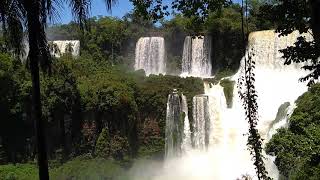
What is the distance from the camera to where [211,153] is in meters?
28.5

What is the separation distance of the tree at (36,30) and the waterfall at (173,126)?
2319 cm

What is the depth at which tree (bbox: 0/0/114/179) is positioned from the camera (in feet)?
18.6

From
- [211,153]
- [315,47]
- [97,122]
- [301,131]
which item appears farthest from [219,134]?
[315,47]

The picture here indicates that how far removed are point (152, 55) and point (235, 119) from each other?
1145 cm

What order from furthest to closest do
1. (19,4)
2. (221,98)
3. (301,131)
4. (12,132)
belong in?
1. (12,132)
2. (221,98)
3. (301,131)
4. (19,4)

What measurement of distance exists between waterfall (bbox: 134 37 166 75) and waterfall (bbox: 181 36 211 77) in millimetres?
2254

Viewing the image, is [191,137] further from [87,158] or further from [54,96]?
[54,96]

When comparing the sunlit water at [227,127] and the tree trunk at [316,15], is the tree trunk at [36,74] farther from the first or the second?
the sunlit water at [227,127]

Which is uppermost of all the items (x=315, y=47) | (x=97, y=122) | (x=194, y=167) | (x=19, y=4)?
(x=19, y=4)

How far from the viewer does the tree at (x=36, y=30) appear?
566 centimetres

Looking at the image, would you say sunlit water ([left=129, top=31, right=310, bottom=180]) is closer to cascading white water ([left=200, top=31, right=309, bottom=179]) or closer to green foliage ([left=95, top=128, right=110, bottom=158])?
cascading white water ([left=200, top=31, right=309, bottom=179])

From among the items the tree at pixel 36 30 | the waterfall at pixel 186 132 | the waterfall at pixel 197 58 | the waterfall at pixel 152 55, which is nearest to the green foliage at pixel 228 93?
the waterfall at pixel 186 132

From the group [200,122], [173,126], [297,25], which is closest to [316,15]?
[297,25]

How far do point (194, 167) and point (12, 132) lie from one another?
11898mm
